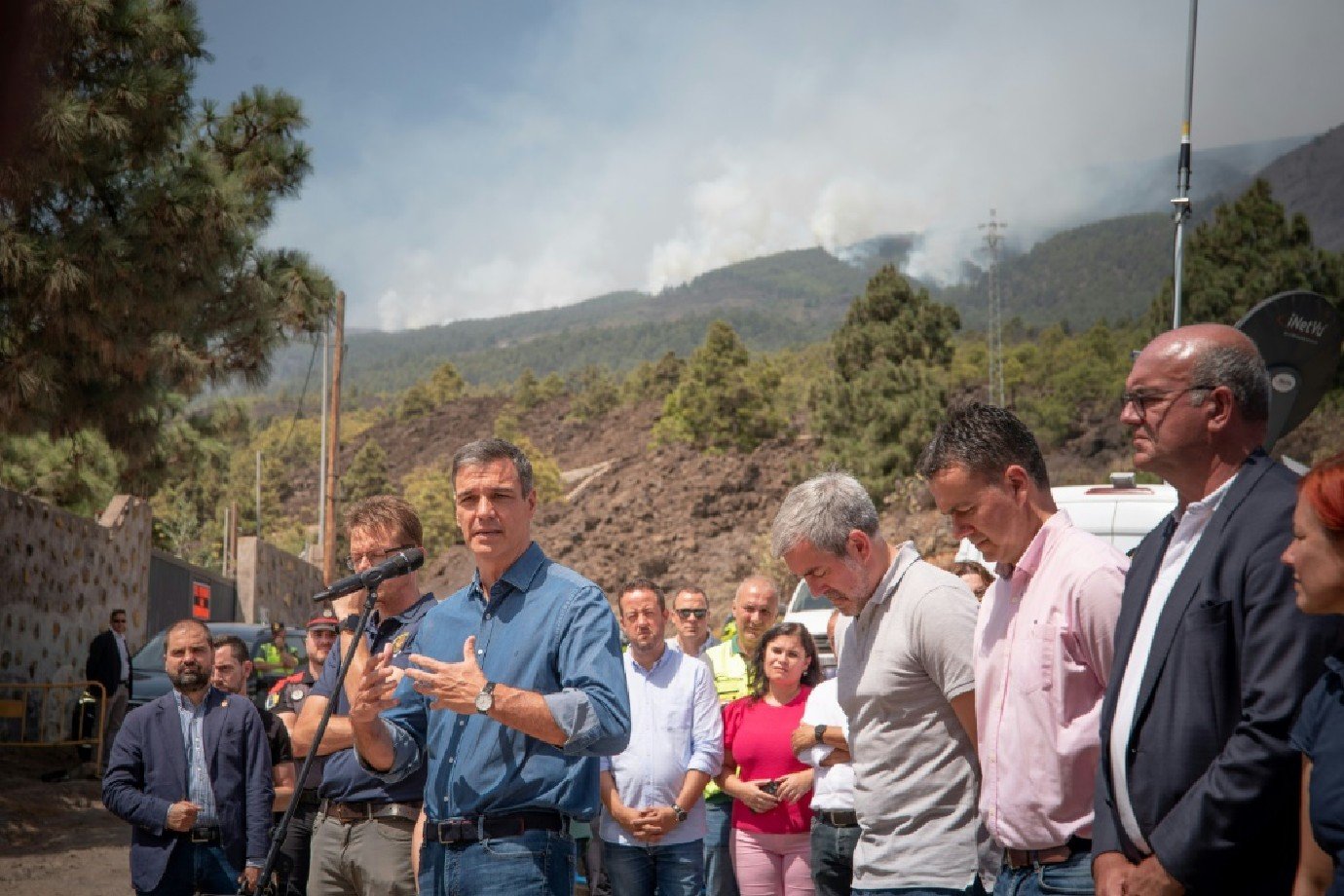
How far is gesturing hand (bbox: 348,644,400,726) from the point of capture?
395cm

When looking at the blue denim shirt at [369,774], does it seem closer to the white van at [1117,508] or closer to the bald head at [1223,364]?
the bald head at [1223,364]

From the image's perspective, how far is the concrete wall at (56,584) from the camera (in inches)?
653

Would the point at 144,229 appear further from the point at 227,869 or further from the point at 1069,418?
the point at 1069,418

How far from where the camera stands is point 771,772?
6945 millimetres

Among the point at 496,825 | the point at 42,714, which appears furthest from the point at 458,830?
the point at 42,714

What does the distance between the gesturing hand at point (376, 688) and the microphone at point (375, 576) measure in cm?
31

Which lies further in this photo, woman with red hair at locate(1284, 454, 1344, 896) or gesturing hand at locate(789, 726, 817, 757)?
gesturing hand at locate(789, 726, 817, 757)

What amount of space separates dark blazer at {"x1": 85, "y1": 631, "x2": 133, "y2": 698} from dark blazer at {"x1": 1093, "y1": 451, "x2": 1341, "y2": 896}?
15.3 metres

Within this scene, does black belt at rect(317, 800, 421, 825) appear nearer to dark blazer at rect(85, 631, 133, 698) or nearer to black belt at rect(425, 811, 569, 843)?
black belt at rect(425, 811, 569, 843)

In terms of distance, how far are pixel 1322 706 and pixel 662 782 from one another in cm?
441

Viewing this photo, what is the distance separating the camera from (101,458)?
23.7m

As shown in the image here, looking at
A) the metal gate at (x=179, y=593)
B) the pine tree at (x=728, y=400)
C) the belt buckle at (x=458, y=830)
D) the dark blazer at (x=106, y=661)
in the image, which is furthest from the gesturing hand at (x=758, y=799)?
the pine tree at (x=728, y=400)

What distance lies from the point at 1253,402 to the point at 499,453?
2.14 metres

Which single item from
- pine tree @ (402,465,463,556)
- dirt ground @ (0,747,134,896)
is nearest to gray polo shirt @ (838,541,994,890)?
dirt ground @ (0,747,134,896)
